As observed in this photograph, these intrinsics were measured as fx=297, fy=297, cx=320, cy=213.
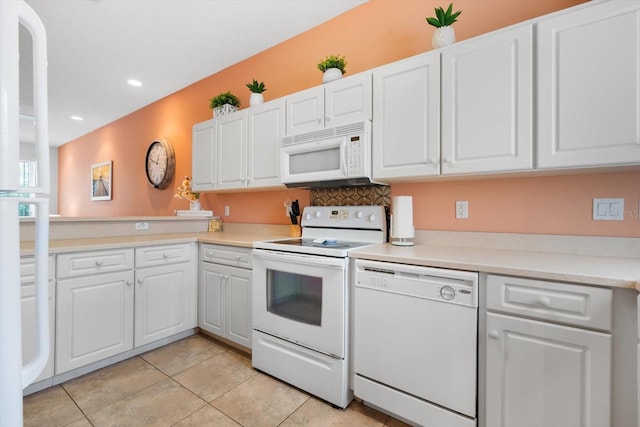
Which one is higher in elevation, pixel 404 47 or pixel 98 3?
pixel 98 3

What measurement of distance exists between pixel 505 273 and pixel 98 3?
11.1 ft

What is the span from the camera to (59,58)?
320 centimetres

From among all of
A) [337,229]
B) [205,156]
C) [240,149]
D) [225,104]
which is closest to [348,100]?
[337,229]

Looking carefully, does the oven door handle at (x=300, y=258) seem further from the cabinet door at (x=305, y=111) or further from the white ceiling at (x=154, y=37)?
the white ceiling at (x=154, y=37)

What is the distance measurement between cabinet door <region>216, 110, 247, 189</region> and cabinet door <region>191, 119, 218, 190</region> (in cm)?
9

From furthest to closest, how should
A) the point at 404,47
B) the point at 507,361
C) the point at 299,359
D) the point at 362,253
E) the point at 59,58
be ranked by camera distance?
the point at 59,58, the point at 404,47, the point at 299,359, the point at 362,253, the point at 507,361

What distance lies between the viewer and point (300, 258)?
6.04 feet

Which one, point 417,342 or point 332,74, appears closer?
point 417,342

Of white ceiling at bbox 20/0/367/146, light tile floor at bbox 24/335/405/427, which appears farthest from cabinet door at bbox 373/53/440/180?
light tile floor at bbox 24/335/405/427

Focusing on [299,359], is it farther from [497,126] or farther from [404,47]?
[404,47]

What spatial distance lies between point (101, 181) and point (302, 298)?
5.48 meters

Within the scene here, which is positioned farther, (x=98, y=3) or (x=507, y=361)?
(x=98, y=3)

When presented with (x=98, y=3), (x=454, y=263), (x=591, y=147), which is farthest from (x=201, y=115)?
(x=591, y=147)

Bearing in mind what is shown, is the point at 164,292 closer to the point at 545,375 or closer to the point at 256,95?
the point at 256,95
